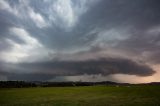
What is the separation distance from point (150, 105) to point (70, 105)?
1334 centimetres

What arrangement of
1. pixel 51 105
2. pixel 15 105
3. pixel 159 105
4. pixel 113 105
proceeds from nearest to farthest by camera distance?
pixel 159 105 < pixel 113 105 < pixel 51 105 < pixel 15 105

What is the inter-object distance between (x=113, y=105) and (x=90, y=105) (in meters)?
3.98

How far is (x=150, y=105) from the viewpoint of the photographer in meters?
40.3

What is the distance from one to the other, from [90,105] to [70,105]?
3.52m

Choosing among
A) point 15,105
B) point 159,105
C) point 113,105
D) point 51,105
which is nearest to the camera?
point 159,105

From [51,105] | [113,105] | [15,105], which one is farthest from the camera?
[15,105]

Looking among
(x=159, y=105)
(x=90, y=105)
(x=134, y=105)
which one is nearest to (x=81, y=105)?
Result: (x=90, y=105)

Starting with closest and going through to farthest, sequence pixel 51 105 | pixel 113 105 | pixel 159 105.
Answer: pixel 159 105 → pixel 113 105 → pixel 51 105

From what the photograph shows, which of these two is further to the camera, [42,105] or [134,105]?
[42,105]

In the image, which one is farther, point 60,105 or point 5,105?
point 5,105

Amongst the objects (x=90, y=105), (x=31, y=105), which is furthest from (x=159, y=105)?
(x=31, y=105)

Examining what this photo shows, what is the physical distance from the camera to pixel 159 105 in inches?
1543

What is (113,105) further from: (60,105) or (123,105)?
(60,105)

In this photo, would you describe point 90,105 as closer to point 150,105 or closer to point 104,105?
point 104,105
